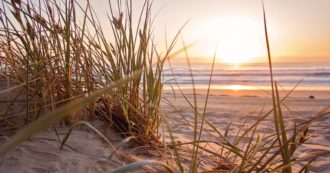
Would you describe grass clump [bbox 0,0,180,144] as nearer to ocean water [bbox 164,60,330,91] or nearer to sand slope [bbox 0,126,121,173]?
sand slope [bbox 0,126,121,173]

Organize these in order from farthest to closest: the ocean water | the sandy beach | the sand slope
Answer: the ocean water → the sandy beach → the sand slope

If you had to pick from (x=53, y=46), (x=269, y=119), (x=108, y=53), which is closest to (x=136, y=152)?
(x=108, y=53)

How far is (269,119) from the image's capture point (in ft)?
12.9

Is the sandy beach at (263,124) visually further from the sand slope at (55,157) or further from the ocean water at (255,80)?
the ocean water at (255,80)

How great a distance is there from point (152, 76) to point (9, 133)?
70 centimetres

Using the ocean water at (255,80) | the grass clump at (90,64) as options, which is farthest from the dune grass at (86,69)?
the ocean water at (255,80)

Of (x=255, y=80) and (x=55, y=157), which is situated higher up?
(x=255, y=80)

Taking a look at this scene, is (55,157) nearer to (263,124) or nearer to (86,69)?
(86,69)

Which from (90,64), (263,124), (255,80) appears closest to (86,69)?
(90,64)

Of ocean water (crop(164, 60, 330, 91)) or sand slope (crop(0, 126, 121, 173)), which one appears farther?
ocean water (crop(164, 60, 330, 91))

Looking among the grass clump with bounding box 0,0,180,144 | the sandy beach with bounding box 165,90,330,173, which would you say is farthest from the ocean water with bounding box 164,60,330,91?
the grass clump with bounding box 0,0,180,144

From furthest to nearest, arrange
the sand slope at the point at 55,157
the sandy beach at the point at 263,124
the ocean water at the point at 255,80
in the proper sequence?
1. the ocean water at the point at 255,80
2. the sandy beach at the point at 263,124
3. the sand slope at the point at 55,157

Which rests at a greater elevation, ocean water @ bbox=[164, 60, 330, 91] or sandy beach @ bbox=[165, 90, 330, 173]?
ocean water @ bbox=[164, 60, 330, 91]

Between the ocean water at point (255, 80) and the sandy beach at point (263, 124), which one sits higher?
the ocean water at point (255, 80)
